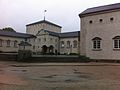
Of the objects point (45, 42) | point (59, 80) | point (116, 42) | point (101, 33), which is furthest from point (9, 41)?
point (59, 80)

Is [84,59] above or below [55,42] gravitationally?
below

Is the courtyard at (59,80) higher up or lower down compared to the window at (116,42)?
lower down

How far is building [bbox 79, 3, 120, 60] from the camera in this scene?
32.0 metres

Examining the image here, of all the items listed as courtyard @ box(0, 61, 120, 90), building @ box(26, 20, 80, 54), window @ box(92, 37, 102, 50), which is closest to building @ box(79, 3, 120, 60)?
window @ box(92, 37, 102, 50)

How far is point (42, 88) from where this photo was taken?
29.0 ft

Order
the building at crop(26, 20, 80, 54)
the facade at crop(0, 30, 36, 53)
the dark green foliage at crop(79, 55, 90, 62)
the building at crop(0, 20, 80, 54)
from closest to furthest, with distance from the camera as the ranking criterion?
the dark green foliage at crop(79, 55, 90, 62), the facade at crop(0, 30, 36, 53), the building at crop(0, 20, 80, 54), the building at crop(26, 20, 80, 54)

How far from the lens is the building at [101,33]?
31984mm

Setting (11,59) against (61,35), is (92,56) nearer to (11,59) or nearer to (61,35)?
(11,59)

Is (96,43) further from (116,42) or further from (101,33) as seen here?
(116,42)

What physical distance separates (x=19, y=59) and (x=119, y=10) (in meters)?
18.8

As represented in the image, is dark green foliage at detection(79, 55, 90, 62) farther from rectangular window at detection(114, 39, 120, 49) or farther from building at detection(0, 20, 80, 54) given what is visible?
building at detection(0, 20, 80, 54)

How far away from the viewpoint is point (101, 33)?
33688mm

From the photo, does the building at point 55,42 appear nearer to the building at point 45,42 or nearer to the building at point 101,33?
the building at point 45,42

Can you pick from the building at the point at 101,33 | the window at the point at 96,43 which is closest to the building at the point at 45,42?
the building at the point at 101,33
